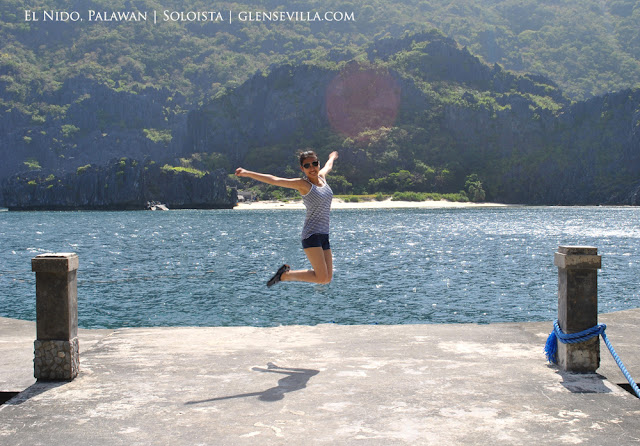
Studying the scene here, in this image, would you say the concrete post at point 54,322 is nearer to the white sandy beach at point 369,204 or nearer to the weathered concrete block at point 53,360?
the weathered concrete block at point 53,360

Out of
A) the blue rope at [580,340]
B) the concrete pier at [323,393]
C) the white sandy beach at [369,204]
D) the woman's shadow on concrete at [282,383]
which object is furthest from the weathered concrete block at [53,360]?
the white sandy beach at [369,204]

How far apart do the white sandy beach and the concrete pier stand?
142 meters

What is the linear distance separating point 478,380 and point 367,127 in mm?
188606

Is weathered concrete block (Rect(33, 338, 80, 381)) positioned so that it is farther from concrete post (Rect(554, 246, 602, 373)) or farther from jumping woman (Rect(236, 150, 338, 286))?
concrete post (Rect(554, 246, 602, 373))

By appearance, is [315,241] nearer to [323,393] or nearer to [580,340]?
[323,393]

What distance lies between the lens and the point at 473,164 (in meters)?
183

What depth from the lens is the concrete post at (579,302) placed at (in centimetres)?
708

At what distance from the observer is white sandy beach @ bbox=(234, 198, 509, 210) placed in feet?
509

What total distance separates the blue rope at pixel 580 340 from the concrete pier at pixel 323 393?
0.54 feet

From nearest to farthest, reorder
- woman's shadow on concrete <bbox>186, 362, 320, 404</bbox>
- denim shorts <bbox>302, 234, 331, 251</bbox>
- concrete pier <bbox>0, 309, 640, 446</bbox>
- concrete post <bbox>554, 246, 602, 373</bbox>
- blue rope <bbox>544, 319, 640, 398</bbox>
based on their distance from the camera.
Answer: concrete pier <bbox>0, 309, 640, 446</bbox> < woman's shadow on concrete <bbox>186, 362, 320, 404</bbox> < blue rope <bbox>544, 319, 640, 398</bbox> < concrete post <bbox>554, 246, 602, 373</bbox> < denim shorts <bbox>302, 234, 331, 251</bbox>

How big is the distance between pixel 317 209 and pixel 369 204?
6037 inches

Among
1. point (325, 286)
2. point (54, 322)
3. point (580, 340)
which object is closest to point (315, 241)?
point (54, 322)

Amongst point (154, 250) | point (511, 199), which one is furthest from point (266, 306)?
point (511, 199)

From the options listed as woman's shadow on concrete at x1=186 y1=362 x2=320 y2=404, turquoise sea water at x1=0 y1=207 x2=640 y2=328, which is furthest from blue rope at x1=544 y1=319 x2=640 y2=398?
turquoise sea water at x1=0 y1=207 x2=640 y2=328
